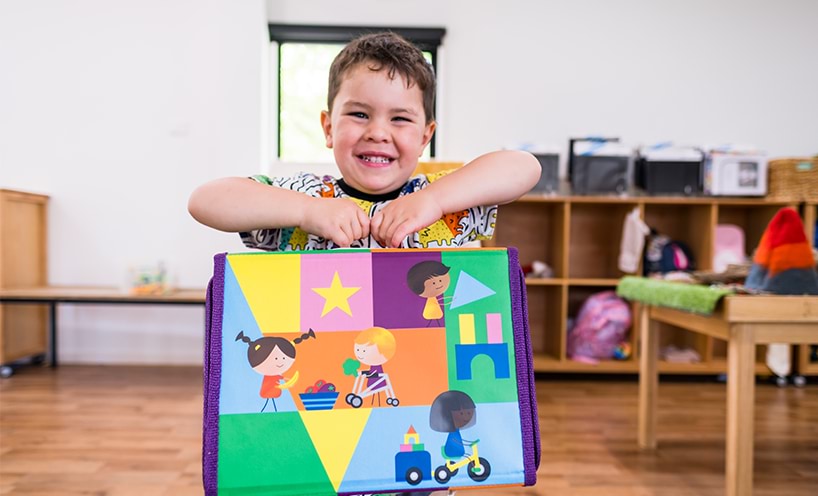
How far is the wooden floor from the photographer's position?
174 cm

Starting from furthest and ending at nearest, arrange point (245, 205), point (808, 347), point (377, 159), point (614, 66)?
point (614, 66)
point (808, 347)
point (377, 159)
point (245, 205)

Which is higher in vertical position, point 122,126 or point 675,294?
point 122,126

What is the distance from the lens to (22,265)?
3.25 meters

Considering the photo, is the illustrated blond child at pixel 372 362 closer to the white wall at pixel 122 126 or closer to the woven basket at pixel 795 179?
the white wall at pixel 122 126

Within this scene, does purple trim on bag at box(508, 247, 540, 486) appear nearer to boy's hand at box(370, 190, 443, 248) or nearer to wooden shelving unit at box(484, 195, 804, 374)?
boy's hand at box(370, 190, 443, 248)

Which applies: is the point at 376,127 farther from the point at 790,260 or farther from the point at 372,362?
the point at 790,260

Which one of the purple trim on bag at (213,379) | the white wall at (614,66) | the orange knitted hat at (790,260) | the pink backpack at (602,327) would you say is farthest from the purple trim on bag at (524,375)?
the white wall at (614,66)

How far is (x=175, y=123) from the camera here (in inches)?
134

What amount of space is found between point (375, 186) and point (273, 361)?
0.32m

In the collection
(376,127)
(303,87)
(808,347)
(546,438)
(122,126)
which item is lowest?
(546,438)

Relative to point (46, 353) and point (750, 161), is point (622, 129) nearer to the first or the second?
point (750, 161)

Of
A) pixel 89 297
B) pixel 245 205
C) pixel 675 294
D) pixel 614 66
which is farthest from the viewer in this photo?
pixel 614 66

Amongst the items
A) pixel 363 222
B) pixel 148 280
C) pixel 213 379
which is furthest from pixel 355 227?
pixel 148 280

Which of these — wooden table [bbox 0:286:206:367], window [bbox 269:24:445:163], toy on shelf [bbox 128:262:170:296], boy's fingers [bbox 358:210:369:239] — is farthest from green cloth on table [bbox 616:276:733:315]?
toy on shelf [bbox 128:262:170:296]
